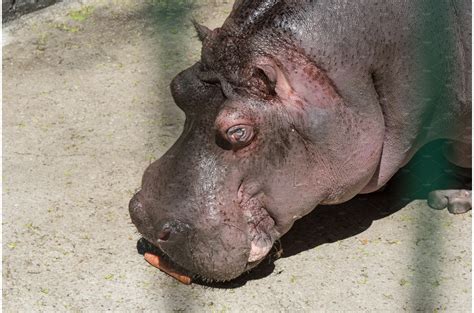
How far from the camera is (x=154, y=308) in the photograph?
3.71 meters

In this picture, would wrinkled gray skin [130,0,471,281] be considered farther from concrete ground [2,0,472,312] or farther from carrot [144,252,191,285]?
concrete ground [2,0,472,312]

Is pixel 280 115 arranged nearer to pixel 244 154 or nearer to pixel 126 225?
pixel 244 154

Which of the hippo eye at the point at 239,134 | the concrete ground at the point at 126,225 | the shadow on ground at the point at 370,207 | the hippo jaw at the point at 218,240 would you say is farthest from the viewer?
the shadow on ground at the point at 370,207

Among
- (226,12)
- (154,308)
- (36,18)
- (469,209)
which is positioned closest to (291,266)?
(154,308)

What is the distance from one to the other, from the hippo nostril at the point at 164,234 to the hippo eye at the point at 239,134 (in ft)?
1.22

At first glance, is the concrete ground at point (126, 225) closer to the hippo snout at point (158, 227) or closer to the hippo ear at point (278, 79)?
the hippo snout at point (158, 227)

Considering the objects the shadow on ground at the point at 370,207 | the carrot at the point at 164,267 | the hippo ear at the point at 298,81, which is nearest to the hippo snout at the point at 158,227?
the carrot at the point at 164,267

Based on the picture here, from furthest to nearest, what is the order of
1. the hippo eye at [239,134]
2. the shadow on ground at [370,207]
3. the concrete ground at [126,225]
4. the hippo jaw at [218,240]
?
the shadow on ground at [370,207], the concrete ground at [126,225], the hippo jaw at [218,240], the hippo eye at [239,134]

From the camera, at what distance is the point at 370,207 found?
423 cm

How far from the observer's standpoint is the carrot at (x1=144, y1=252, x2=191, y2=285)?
3795 millimetres

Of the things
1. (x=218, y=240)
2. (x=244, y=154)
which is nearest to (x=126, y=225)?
(x=218, y=240)

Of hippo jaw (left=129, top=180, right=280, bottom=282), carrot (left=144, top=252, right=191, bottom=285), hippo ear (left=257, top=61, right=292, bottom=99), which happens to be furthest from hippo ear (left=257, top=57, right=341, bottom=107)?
carrot (left=144, top=252, right=191, bottom=285)

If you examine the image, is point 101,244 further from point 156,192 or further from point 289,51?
point 289,51

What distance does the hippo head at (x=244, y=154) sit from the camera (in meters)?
3.43
